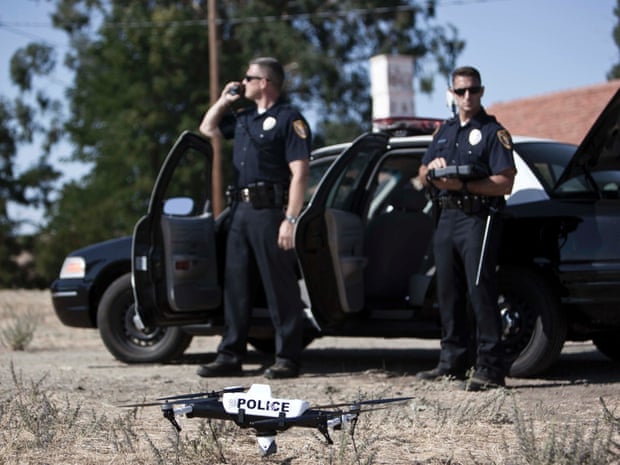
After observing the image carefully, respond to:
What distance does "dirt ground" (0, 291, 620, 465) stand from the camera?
4.57 metres

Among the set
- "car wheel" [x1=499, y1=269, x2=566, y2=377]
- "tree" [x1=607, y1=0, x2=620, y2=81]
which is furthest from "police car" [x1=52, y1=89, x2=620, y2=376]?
"tree" [x1=607, y1=0, x2=620, y2=81]

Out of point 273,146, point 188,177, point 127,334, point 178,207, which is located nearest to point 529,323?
point 273,146

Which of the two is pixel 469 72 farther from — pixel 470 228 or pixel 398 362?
pixel 398 362

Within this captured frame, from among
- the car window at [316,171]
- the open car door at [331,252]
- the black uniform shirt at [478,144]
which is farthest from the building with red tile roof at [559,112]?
the black uniform shirt at [478,144]

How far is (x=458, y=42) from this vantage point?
36.7 m

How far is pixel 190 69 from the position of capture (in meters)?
36.5

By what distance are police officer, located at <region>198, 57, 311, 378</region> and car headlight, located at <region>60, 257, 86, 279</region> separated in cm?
145

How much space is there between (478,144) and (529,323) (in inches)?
46.7

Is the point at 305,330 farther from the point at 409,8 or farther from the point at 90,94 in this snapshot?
the point at 90,94

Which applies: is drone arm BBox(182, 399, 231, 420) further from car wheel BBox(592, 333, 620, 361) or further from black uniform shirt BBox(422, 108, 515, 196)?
car wheel BBox(592, 333, 620, 361)

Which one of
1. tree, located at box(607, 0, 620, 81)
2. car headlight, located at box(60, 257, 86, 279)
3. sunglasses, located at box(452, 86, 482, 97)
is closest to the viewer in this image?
sunglasses, located at box(452, 86, 482, 97)

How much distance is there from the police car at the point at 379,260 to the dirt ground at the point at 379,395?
1.08ft

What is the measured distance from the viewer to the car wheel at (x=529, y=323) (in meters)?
6.91

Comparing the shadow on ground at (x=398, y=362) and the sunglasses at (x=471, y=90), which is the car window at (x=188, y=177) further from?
the sunglasses at (x=471, y=90)
